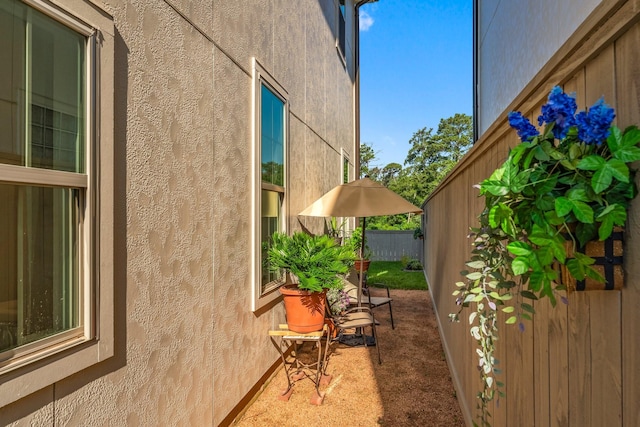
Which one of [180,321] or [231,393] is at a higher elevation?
[180,321]

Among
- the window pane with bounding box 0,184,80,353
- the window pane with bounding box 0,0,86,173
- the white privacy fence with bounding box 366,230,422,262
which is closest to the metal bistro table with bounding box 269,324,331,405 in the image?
the window pane with bounding box 0,184,80,353

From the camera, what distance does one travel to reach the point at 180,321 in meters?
2.29

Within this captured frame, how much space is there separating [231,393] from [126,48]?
8.31 feet

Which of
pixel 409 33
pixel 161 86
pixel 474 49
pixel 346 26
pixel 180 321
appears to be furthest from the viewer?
pixel 409 33

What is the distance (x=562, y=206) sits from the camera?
0.83 m

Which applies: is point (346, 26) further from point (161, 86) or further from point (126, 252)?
point (126, 252)

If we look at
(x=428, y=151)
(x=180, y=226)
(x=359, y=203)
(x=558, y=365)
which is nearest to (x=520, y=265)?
→ (x=558, y=365)

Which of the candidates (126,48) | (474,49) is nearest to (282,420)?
(126,48)

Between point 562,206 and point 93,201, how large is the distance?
1.75 metres

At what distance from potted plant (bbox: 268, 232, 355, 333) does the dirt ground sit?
0.66 metres

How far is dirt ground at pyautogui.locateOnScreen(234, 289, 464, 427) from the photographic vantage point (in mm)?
3061

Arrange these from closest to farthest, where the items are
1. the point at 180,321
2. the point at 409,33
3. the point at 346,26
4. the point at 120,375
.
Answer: the point at 120,375
the point at 180,321
the point at 346,26
the point at 409,33

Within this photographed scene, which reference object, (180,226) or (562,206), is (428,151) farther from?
(562,206)

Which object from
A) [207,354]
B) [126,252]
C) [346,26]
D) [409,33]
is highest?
[409,33]
